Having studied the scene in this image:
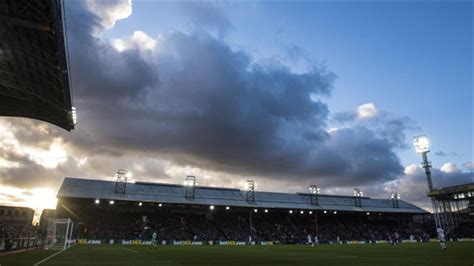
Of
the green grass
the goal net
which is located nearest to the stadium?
the goal net

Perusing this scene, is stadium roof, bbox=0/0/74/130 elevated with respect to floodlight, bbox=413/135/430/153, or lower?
lower

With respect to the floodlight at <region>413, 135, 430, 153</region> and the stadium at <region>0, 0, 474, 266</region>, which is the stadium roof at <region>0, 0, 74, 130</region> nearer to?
the stadium at <region>0, 0, 474, 266</region>

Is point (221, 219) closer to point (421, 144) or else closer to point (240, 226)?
point (240, 226)

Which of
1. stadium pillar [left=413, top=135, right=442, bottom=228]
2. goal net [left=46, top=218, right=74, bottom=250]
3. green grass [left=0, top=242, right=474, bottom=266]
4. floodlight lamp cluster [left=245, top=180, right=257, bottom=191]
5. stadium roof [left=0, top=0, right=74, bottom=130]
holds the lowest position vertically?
green grass [left=0, top=242, right=474, bottom=266]

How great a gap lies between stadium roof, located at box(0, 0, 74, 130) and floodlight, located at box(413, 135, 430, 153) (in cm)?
6963

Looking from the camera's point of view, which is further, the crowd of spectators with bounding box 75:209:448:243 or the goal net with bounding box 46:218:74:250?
the crowd of spectators with bounding box 75:209:448:243

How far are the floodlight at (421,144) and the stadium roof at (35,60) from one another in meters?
69.6

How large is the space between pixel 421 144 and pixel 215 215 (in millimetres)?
46522

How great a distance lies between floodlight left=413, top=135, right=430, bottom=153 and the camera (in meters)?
71.8

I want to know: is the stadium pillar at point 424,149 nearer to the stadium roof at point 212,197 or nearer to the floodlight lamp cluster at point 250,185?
the stadium roof at point 212,197

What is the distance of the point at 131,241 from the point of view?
185 ft

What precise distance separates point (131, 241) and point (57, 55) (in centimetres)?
4670

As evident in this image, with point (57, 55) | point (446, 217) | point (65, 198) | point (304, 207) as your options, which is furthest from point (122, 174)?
point (446, 217)

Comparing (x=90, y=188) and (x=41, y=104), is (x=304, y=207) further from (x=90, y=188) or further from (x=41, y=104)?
(x=41, y=104)
